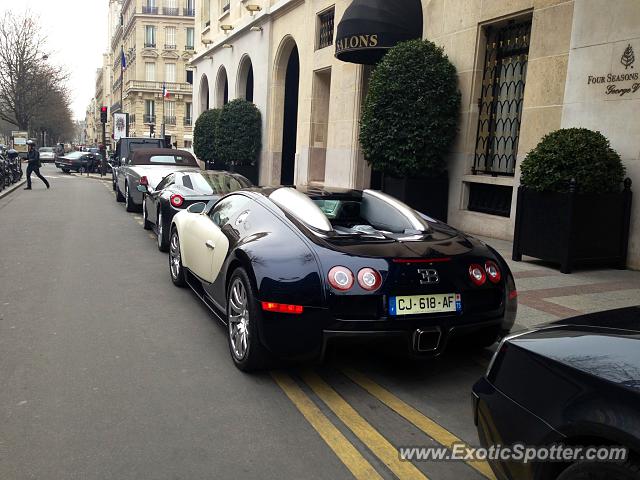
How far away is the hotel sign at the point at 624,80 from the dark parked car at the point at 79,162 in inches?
1391

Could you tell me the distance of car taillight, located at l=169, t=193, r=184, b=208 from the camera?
909 cm

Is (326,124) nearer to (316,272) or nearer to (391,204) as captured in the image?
(391,204)

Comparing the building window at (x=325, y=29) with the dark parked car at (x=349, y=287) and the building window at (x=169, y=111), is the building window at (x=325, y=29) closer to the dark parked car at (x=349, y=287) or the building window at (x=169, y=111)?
the dark parked car at (x=349, y=287)

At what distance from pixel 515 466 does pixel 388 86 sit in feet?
32.5

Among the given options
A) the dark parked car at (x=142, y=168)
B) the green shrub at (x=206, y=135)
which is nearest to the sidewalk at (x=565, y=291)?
the dark parked car at (x=142, y=168)

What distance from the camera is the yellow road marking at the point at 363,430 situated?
3.11m

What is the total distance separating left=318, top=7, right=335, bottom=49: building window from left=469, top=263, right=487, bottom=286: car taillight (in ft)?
50.4

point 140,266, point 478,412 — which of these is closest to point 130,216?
point 140,266

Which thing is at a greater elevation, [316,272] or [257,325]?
[316,272]

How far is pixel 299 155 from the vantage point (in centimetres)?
2045

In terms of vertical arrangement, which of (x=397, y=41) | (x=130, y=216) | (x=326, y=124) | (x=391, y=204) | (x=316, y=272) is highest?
(x=397, y=41)

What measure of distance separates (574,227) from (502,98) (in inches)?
182

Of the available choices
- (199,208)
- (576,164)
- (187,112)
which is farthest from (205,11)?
(187,112)

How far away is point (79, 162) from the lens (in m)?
39.2
